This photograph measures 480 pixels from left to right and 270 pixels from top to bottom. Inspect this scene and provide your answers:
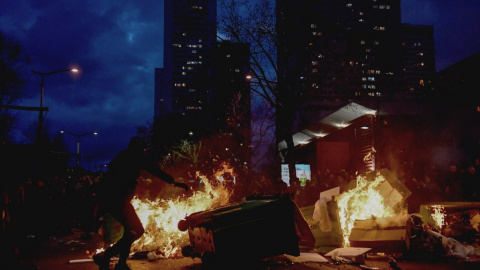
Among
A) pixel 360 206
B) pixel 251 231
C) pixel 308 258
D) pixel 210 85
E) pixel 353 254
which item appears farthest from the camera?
pixel 210 85

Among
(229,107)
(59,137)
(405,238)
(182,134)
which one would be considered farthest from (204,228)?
(59,137)

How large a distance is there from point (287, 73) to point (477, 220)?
1526cm

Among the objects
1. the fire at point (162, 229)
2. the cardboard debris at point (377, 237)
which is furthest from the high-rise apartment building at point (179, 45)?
the cardboard debris at point (377, 237)

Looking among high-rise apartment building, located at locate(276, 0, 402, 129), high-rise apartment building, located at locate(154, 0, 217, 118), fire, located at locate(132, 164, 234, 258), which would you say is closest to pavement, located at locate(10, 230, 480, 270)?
fire, located at locate(132, 164, 234, 258)

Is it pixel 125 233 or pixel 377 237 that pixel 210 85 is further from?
pixel 125 233

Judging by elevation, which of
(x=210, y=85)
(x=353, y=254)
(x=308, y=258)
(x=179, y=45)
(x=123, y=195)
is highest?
(x=179, y=45)

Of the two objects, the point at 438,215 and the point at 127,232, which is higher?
the point at 127,232

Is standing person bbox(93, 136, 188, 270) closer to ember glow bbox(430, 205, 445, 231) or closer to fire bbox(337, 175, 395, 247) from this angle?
fire bbox(337, 175, 395, 247)

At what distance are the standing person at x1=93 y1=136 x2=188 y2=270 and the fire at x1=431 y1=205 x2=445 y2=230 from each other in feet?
21.7

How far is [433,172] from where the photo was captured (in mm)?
14375

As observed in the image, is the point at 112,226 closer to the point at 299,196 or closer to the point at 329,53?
the point at 299,196

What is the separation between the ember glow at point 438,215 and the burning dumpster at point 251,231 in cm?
479

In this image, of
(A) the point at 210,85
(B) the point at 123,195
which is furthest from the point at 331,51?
(B) the point at 123,195

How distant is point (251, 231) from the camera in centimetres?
606
